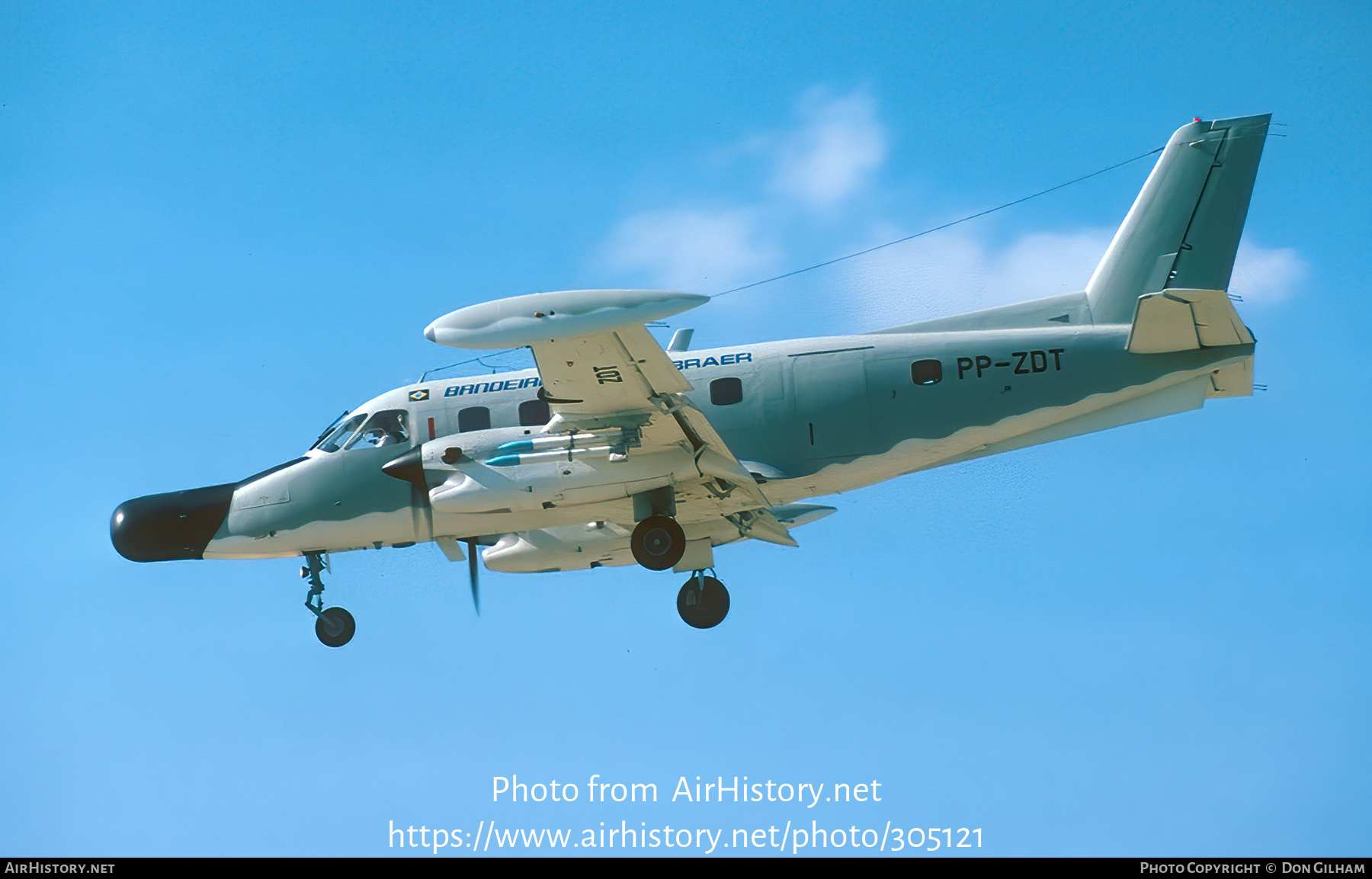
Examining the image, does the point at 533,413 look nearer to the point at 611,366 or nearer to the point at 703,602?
the point at 611,366

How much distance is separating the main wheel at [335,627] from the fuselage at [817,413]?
1357 millimetres

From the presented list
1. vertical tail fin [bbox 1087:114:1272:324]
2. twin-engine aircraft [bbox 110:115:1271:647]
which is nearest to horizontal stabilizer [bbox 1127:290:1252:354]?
twin-engine aircraft [bbox 110:115:1271:647]

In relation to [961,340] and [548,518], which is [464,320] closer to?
[548,518]

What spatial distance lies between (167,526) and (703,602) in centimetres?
845

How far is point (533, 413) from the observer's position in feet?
57.7

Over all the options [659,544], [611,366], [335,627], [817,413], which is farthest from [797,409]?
[335,627]

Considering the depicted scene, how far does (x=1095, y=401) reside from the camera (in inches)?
642

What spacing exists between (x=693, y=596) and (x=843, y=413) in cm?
465

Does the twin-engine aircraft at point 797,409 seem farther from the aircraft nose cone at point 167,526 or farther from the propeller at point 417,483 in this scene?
the aircraft nose cone at point 167,526

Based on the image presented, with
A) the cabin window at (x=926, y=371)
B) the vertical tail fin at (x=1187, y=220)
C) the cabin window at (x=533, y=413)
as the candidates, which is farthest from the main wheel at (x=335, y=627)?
the vertical tail fin at (x=1187, y=220)

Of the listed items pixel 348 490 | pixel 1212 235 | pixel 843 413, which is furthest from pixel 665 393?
pixel 1212 235

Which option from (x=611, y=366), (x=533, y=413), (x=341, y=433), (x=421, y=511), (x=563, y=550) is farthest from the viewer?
(x=563, y=550)

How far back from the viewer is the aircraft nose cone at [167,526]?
1850 centimetres

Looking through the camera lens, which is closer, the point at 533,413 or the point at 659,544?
the point at 659,544
